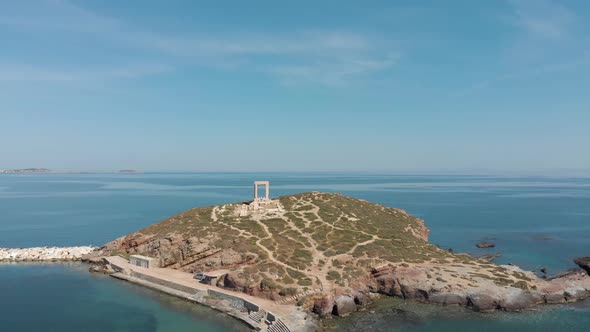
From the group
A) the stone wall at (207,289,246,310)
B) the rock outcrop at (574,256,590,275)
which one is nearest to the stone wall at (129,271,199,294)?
the stone wall at (207,289,246,310)

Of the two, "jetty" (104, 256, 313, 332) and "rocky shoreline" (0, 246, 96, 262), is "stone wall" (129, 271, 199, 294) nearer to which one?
"jetty" (104, 256, 313, 332)

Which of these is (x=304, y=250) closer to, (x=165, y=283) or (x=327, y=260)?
(x=327, y=260)

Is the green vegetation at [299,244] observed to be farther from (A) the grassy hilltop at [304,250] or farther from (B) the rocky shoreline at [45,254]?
(B) the rocky shoreline at [45,254]

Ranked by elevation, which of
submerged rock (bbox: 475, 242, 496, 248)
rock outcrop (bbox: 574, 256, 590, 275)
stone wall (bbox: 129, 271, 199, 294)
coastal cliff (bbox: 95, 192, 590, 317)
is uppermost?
coastal cliff (bbox: 95, 192, 590, 317)

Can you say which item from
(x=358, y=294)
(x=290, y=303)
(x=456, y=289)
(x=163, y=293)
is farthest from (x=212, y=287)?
(x=456, y=289)

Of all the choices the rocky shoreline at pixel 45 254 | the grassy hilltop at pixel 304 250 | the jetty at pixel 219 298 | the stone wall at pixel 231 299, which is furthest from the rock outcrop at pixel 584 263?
the rocky shoreline at pixel 45 254

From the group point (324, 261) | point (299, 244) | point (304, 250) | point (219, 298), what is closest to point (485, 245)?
point (324, 261)
